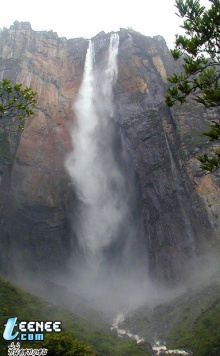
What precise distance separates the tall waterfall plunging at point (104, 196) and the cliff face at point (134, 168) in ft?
4.76

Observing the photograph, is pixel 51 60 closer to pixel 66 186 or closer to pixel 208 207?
pixel 66 186

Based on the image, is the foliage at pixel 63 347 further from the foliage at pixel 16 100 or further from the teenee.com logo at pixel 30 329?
the foliage at pixel 16 100

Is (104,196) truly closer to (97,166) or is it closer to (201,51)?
(97,166)

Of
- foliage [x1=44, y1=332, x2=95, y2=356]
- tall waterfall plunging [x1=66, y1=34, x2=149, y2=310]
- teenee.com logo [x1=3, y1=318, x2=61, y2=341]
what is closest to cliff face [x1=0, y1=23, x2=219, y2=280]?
tall waterfall plunging [x1=66, y1=34, x2=149, y2=310]

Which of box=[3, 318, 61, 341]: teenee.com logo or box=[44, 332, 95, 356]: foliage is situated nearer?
box=[44, 332, 95, 356]: foliage

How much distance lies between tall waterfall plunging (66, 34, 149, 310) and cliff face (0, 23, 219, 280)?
4.76 feet

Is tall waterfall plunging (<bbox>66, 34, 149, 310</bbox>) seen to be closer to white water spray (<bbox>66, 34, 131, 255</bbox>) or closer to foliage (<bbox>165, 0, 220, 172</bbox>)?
white water spray (<bbox>66, 34, 131, 255</bbox>)

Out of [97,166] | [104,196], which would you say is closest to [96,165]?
[97,166]

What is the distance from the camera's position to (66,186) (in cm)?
3734

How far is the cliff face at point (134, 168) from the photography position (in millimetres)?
30297

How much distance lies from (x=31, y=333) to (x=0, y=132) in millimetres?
25895

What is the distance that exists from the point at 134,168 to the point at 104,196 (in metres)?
5.57

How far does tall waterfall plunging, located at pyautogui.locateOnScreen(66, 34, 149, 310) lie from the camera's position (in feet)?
119

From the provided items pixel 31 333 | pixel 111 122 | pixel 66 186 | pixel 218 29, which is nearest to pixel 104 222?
pixel 66 186
